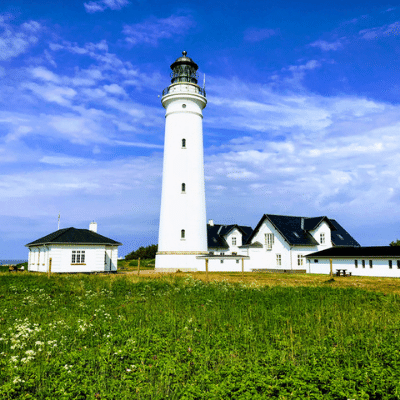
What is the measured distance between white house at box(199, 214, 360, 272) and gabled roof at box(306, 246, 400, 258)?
7.38ft

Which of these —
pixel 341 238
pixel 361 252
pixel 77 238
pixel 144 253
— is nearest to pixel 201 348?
Answer: pixel 77 238

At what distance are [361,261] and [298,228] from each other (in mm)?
10016

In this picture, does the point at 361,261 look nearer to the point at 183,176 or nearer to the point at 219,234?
the point at 183,176

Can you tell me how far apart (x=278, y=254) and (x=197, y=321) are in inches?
1324

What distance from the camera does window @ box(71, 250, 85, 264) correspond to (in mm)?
34116

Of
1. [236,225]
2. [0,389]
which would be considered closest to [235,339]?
[0,389]

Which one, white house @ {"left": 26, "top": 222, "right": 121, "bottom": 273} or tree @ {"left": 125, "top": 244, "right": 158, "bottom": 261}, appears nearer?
white house @ {"left": 26, "top": 222, "right": 121, "bottom": 273}

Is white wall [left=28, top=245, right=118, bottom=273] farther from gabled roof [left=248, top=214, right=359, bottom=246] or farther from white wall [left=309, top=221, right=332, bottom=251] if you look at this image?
white wall [left=309, top=221, right=332, bottom=251]

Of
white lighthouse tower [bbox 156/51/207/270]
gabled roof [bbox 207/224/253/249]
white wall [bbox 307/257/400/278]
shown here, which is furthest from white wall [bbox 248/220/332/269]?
white lighthouse tower [bbox 156/51/207/270]

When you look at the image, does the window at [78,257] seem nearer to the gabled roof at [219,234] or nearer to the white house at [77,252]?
the white house at [77,252]

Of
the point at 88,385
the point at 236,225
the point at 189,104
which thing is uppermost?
the point at 189,104

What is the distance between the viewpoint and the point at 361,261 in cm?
3569

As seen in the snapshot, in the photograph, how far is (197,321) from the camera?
10227mm

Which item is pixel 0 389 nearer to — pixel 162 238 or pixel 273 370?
pixel 273 370
